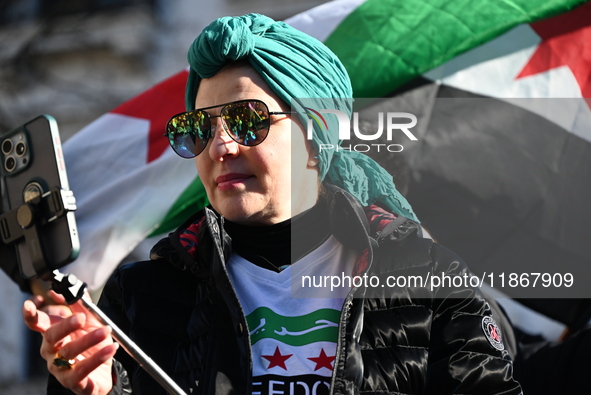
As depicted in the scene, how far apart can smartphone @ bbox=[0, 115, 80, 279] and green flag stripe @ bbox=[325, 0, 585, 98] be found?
2.48 m

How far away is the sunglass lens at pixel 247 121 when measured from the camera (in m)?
2.04

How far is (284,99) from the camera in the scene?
2139mm

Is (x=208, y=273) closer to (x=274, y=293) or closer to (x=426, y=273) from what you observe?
(x=274, y=293)

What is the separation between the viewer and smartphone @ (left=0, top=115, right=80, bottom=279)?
1685 millimetres

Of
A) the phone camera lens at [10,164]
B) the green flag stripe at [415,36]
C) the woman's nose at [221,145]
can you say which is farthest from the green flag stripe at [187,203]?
the phone camera lens at [10,164]

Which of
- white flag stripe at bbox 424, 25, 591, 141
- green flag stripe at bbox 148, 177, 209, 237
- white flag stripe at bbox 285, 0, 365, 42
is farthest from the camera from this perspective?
white flag stripe at bbox 285, 0, 365, 42

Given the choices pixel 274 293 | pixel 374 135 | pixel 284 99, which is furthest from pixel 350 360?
pixel 374 135

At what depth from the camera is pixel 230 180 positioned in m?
2.04

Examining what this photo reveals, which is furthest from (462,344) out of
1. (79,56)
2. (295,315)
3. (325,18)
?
(79,56)

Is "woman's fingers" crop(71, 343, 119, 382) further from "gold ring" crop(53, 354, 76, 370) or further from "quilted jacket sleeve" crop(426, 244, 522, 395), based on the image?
"quilted jacket sleeve" crop(426, 244, 522, 395)

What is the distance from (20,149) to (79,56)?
8725 mm

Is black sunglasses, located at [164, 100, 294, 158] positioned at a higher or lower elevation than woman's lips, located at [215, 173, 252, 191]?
higher

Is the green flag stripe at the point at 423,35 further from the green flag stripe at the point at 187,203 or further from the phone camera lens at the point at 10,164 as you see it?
the phone camera lens at the point at 10,164

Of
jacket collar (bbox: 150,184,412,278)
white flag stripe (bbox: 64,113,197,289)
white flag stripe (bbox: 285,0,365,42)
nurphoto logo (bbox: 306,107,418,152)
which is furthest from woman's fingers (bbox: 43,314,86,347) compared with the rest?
white flag stripe (bbox: 285,0,365,42)
